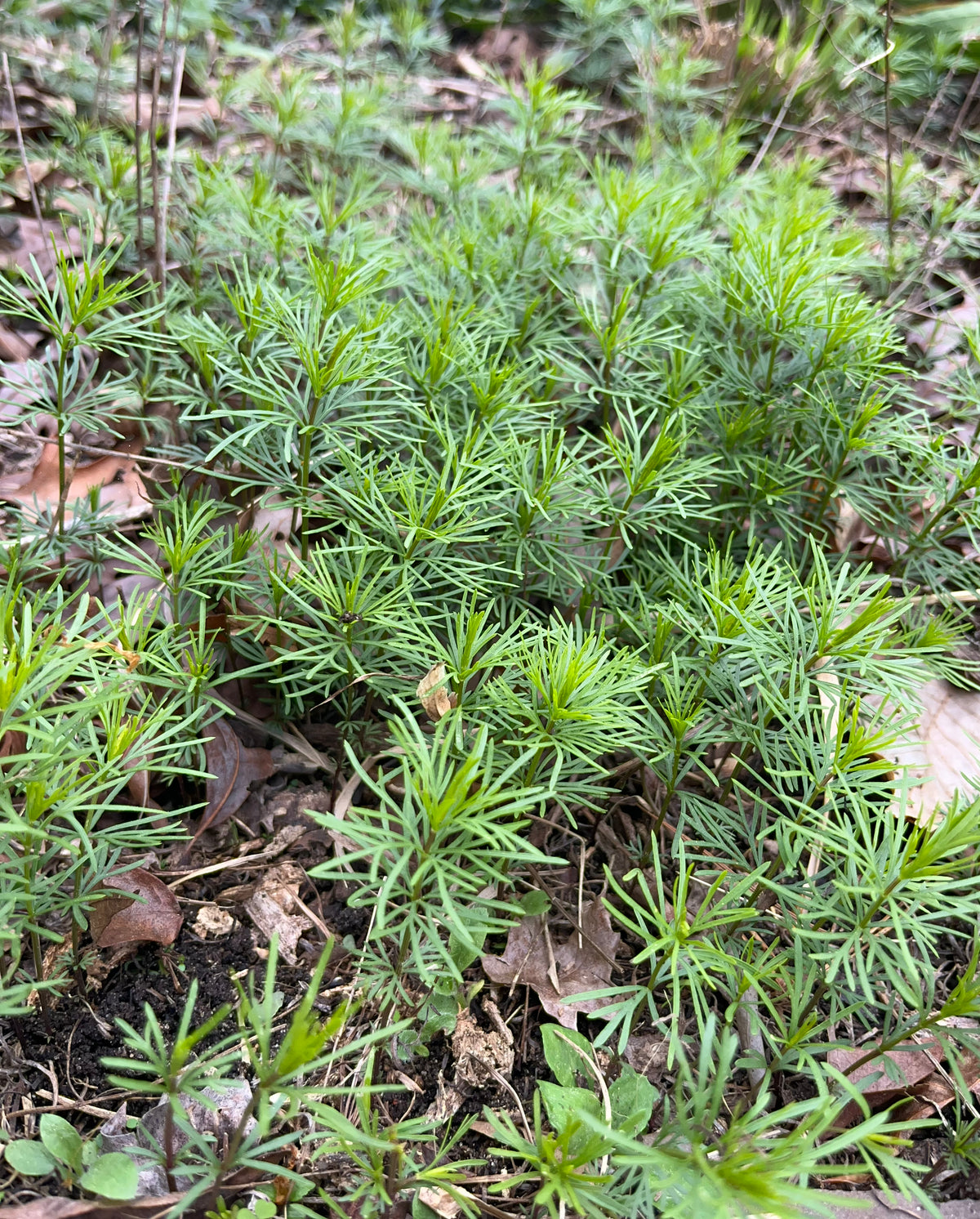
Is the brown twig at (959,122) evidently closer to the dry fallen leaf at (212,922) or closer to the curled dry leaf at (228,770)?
the curled dry leaf at (228,770)

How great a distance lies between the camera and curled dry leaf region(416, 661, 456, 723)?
1631 millimetres

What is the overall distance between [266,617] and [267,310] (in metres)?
0.76

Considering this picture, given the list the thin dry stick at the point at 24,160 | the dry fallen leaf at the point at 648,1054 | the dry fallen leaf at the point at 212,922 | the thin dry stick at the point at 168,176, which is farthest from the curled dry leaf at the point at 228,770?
the thin dry stick at the point at 24,160

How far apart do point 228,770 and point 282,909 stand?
1.12 feet

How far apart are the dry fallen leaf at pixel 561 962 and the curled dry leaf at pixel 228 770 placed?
2.19 feet

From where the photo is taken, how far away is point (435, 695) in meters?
1.68

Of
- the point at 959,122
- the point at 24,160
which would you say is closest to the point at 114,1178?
the point at 24,160

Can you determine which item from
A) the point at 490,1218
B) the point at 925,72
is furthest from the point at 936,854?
the point at 925,72

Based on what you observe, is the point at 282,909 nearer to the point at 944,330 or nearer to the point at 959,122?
the point at 944,330

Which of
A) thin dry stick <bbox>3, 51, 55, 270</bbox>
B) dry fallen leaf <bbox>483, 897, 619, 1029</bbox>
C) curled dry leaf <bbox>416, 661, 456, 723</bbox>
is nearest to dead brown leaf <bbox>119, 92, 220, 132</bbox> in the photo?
thin dry stick <bbox>3, 51, 55, 270</bbox>

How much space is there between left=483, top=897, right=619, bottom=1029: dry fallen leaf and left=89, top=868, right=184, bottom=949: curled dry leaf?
64 cm

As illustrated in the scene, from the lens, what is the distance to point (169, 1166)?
131 centimetres

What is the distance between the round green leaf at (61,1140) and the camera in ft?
4.60

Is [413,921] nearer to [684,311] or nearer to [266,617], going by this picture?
[266,617]
